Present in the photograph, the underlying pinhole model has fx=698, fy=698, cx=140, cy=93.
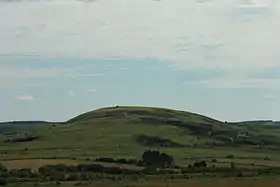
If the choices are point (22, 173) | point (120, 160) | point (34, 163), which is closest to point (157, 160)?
point (120, 160)

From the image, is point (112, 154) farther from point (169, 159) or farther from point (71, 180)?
point (71, 180)

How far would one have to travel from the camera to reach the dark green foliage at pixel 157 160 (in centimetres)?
15762

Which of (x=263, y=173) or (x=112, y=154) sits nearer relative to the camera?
(x=263, y=173)

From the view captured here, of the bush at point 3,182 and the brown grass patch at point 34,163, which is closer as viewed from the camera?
the bush at point 3,182

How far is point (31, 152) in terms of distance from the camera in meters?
190

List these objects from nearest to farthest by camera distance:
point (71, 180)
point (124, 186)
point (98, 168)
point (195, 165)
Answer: point (124, 186) < point (71, 180) < point (98, 168) < point (195, 165)

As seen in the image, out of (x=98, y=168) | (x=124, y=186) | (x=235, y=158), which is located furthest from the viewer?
(x=235, y=158)

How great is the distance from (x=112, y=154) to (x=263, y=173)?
205ft

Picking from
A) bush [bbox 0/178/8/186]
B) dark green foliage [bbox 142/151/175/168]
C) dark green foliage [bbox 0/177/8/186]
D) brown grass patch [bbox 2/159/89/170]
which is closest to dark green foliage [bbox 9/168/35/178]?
brown grass patch [bbox 2/159/89/170]

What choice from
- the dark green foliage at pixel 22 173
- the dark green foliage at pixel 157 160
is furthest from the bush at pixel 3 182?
the dark green foliage at pixel 157 160

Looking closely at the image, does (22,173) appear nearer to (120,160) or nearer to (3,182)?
(3,182)

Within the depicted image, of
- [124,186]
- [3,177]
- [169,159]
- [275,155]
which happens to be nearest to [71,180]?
[3,177]

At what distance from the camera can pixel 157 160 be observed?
163 metres

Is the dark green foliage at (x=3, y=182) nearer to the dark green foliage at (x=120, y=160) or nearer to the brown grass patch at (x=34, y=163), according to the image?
the brown grass patch at (x=34, y=163)
